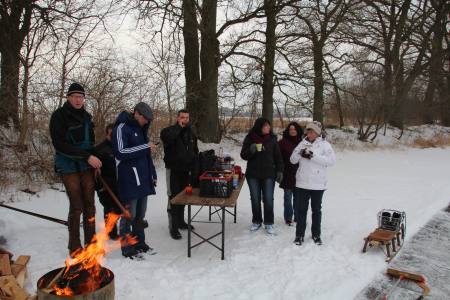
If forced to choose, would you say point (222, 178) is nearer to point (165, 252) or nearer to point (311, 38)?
point (165, 252)

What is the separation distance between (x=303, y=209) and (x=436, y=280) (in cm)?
177

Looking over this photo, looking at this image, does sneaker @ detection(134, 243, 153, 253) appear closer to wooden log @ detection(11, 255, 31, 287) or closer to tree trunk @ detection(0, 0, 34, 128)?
wooden log @ detection(11, 255, 31, 287)

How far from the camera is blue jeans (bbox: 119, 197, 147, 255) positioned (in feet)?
15.8

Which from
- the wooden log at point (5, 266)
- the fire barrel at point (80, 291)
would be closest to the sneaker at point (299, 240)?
the fire barrel at point (80, 291)

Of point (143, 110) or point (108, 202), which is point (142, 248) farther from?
point (143, 110)

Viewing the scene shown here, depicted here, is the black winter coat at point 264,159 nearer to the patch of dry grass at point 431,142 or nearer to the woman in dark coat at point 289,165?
the woman in dark coat at point 289,165

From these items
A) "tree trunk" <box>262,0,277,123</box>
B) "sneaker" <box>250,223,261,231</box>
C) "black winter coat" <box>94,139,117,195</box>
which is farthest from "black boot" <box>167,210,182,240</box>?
"tree trunk" <box>262,0,277,123</box>

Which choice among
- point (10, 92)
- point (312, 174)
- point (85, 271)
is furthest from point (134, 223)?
point (10, 92)

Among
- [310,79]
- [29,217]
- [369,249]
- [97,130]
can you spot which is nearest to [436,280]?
[369,249]

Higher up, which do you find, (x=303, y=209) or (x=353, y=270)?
(x=303, y=209)

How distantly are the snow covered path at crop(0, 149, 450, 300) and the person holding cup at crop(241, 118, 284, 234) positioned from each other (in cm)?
47

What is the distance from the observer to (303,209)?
5469 mm

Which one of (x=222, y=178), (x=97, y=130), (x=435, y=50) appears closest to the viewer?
(x=222, y=178)

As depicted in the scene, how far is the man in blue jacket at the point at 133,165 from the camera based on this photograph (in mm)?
4602
